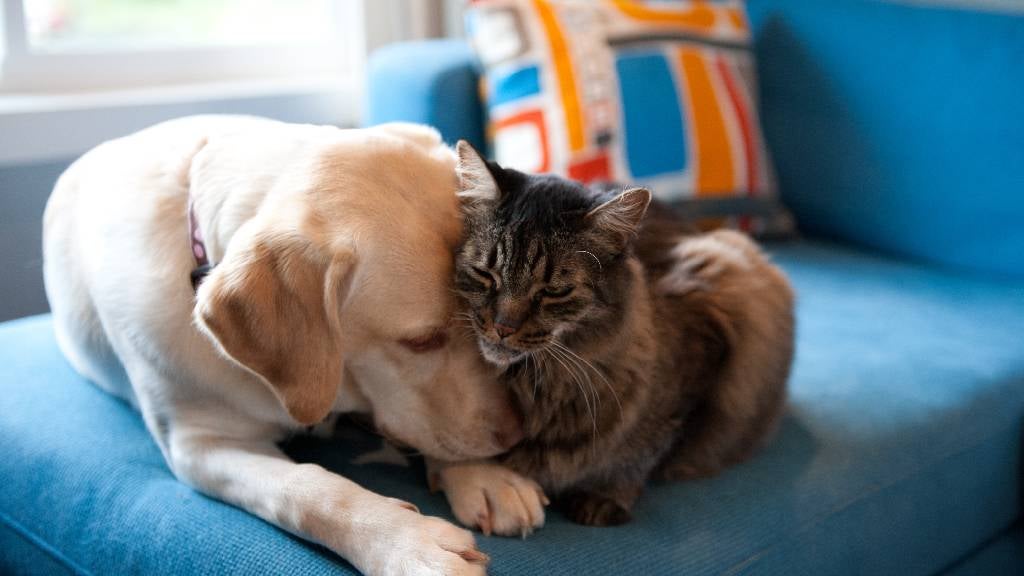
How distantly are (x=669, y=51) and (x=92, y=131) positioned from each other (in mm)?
1382

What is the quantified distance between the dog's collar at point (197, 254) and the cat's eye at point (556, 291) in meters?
0.44

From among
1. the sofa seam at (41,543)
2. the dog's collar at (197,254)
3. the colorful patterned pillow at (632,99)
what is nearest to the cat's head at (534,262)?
the dog's collar at (197,254)

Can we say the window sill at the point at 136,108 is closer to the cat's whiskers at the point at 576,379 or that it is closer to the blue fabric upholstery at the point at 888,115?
the blue fabric upholstery at the point at 888,115

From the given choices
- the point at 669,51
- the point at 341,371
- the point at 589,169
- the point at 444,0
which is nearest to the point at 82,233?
the point at 341,371

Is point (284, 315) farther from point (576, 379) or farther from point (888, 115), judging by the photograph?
point (888, 115)

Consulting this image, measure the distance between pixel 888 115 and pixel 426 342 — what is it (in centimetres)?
166

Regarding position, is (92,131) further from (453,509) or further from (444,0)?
(453,509)

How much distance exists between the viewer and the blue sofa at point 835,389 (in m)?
1.31

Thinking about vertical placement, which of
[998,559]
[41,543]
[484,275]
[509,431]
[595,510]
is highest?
[484,275]

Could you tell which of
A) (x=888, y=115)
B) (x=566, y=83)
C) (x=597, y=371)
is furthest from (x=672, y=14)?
(x=597, y=371)

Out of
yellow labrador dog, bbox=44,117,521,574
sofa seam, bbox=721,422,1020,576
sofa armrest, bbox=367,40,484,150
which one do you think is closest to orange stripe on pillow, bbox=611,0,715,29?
sofa armrest, bbox=367,40,484,150

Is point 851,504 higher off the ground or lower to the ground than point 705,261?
lower

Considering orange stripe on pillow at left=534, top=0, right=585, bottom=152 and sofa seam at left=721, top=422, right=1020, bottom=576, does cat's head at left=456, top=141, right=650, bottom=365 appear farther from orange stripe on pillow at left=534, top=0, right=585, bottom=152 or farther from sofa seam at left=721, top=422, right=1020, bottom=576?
orange stripe on pillow at left=534, top=0, right=585, bottom=152

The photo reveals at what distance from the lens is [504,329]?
1191 mm
